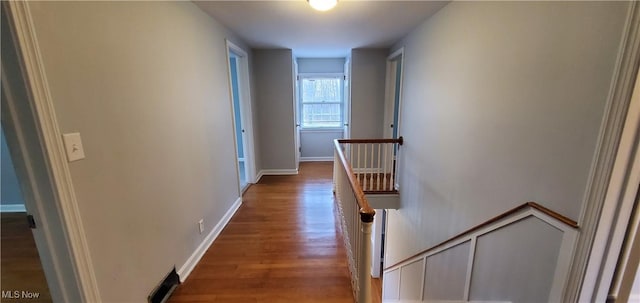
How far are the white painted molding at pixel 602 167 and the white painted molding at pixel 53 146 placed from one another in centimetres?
223

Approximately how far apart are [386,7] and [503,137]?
62.8 inches

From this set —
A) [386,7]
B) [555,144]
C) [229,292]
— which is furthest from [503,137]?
[229,292]

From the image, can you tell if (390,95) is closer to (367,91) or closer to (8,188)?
(367,91)

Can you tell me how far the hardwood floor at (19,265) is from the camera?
158cm

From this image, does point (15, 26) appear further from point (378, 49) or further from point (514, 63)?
point (378, 49)

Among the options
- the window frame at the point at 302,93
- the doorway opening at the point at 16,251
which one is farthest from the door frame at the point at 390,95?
the doorway opening at the point at 16,251

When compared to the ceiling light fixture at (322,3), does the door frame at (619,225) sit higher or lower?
lower

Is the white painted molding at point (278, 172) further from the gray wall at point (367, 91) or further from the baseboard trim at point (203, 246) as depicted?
the baseboard trim at point (203, 246)

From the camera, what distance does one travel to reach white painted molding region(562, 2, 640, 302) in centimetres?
88

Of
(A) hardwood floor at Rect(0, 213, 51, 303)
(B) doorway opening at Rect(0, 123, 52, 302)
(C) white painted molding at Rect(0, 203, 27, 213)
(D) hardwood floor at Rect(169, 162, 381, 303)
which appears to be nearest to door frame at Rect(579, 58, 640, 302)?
(D) hardwood floor at Rect(169, 162, 381, 303)

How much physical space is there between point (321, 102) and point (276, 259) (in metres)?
→ 3.99

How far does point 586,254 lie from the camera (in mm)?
1041

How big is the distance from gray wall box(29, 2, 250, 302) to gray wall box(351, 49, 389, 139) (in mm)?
2687

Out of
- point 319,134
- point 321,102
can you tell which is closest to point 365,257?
point 319,134
